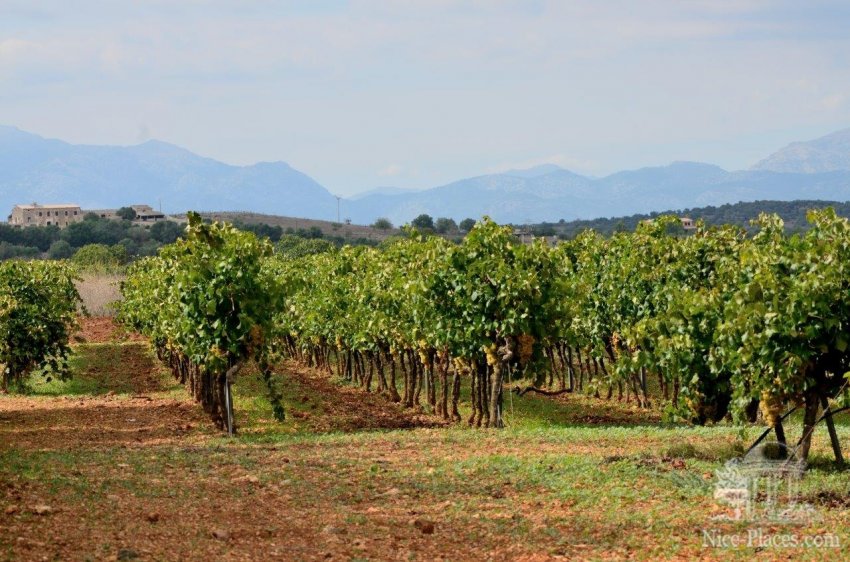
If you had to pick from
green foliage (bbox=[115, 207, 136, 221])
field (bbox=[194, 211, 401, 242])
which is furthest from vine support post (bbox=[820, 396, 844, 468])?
green foliage (bbox=[115, 207, 136, 221])

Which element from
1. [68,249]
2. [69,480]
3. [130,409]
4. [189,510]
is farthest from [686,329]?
[68,249]

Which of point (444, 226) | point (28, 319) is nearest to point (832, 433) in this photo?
point (28, 319)

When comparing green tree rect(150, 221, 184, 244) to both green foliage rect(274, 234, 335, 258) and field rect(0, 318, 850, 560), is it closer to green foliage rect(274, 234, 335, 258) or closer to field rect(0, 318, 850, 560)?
green foliage rect(274, 234, 335, 258)

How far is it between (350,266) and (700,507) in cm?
2693

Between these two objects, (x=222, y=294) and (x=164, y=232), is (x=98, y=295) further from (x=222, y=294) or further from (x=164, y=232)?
(x=164, y=232)

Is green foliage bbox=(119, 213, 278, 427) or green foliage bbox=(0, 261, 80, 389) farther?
green foliage bbox=(0, 261, 80, 389)

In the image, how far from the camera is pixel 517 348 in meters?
23.0

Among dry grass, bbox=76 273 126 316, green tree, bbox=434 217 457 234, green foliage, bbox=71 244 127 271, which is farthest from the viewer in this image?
green tree, bbox=434 217 457 234

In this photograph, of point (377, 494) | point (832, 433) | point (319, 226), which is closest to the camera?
point (377, 494)

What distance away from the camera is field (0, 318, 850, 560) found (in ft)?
33.7

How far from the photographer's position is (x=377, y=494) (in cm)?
1336
